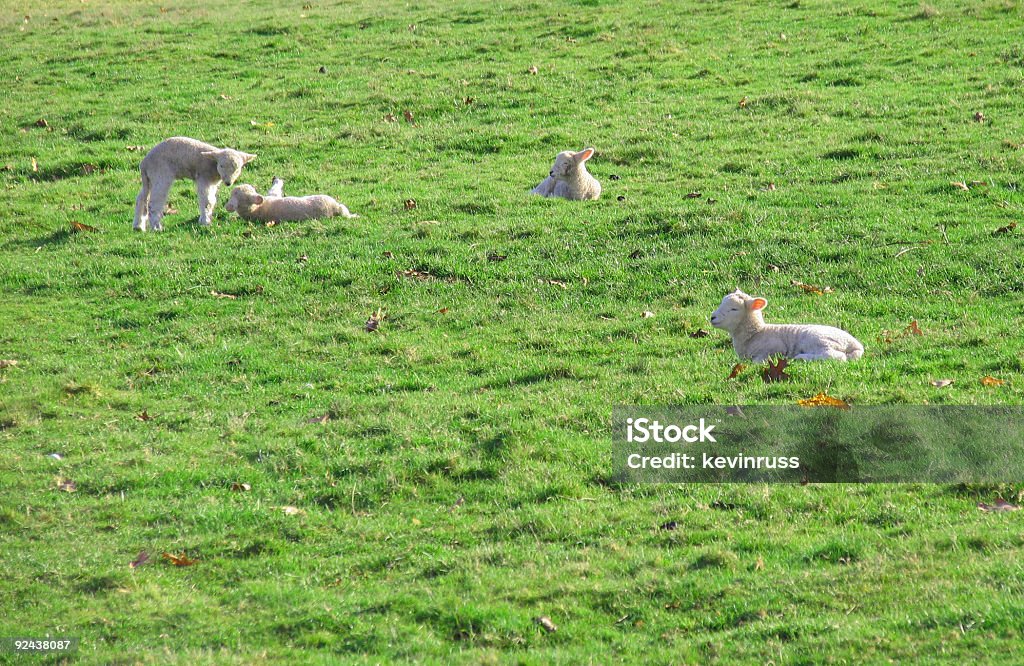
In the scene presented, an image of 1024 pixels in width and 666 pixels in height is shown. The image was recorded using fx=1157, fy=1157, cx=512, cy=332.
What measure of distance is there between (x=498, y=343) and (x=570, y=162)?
566 centimetres

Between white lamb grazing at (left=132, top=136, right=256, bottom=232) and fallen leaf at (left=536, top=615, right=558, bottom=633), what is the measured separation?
1095cm

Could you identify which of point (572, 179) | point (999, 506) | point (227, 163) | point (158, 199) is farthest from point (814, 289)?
point (158, 199)

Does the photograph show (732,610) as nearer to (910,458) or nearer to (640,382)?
(910,458)

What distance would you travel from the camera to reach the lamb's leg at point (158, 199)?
16500mm

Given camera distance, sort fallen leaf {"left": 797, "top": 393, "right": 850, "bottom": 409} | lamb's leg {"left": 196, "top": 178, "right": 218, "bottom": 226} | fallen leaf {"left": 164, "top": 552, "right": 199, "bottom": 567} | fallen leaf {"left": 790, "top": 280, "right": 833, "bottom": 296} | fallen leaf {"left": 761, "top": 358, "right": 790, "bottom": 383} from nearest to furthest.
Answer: fallen leaf {"left": 164, "top": 552, "right": 199, "bottom": 567}
fallen leaf {"left": 797, "top": 393, "right": 850, "bottom": 409}
fallen leaf {"left": 761, "top": 358, "right": 790, "bottom": 383}
fallen leaf {"left": 790, "top": 280, "right": 833, "bottom": 296}
lamb's leg {"left": 196, "top": 178, "right": 218, "bottom": 226}

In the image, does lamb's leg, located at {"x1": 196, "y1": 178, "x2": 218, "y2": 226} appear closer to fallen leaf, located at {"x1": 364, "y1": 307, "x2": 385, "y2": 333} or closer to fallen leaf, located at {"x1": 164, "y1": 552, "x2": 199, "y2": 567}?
fallen leaf, located at {"x1": 364, "y1": 307, "x2": 385, "y2": 333}

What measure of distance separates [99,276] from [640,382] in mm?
7808

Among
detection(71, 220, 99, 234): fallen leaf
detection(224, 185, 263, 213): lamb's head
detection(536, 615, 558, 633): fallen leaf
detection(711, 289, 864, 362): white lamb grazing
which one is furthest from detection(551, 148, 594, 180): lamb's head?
detection(536, 615, 558, 633): fallen leaf

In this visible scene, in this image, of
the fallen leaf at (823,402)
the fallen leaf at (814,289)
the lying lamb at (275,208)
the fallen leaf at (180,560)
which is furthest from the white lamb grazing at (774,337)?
the lying lamb at (275,208)

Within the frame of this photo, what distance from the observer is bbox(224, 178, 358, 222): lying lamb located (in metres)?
16.8

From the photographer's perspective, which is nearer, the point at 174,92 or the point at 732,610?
the point at 732,610

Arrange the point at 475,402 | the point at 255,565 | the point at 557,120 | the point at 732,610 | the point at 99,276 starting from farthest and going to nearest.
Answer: the point at 557,120 < the point at 99,276 < the point at 475,402 < the point at 255,565 < the point at 732,610

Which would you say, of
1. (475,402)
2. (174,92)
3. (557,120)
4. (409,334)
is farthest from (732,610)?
(174,92)

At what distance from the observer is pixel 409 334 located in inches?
498
